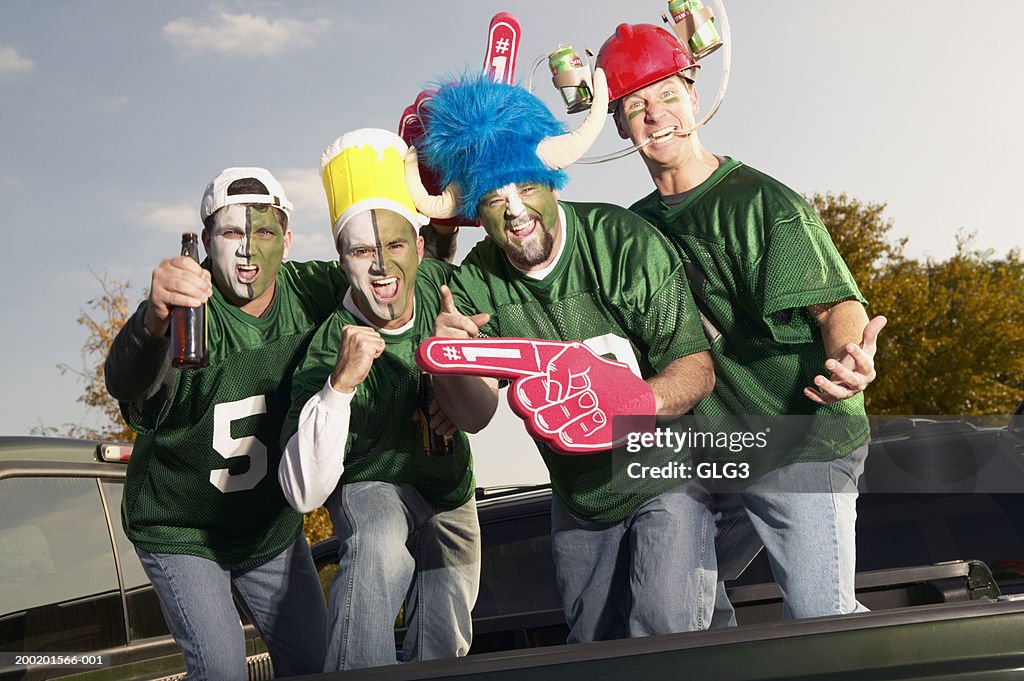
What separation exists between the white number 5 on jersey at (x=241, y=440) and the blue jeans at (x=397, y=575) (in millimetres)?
203

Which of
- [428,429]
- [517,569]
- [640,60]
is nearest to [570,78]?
[640,60]

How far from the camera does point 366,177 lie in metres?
2.34

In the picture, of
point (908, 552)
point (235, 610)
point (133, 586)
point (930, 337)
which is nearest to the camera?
point (235, 610)

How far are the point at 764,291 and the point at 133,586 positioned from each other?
6.72ft

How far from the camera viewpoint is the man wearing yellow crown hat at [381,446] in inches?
86.2

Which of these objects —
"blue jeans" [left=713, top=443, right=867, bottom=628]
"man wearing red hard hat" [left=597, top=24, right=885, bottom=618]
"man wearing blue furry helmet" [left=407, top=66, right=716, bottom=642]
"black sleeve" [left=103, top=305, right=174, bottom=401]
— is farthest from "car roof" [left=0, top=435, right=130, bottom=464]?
"blue jeans" [left=713, top=443, right=867, bottom=628]

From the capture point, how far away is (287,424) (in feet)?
7.58

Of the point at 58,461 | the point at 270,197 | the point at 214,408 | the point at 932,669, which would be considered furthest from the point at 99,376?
the point at 932,669

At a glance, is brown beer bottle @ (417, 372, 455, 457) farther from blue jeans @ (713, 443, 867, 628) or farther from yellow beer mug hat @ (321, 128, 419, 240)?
blue jeans @ (713, 443, 867, 628)

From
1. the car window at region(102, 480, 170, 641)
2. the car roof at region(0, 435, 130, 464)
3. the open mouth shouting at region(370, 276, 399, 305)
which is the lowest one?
the car window at region(102, 480, 170, 641)

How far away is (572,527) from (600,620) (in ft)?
0.68

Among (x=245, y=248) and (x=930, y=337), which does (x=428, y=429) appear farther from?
(x=930, y=337)

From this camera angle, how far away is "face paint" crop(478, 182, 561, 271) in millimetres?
2287

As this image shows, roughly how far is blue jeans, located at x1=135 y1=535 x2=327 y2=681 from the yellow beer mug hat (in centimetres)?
81
